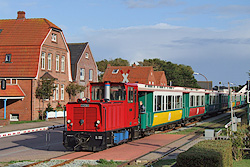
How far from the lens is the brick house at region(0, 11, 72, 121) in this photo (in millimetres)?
37281

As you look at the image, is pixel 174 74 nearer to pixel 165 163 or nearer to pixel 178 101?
pixel 178 101

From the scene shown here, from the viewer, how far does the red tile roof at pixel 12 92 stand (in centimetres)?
3552

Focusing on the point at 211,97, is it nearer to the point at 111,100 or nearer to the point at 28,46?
the point at 28,46

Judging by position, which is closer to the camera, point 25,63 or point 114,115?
point 114,115

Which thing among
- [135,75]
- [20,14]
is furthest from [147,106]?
[135,75]

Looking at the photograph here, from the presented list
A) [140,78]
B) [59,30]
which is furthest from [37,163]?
[140,78]

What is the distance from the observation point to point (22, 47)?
38.2 metres

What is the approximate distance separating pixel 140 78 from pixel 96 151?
63039mm

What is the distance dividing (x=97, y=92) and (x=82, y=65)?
30.8 meters

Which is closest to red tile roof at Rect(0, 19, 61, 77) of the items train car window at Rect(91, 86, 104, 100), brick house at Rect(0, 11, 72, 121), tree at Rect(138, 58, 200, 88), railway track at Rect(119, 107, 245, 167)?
brick house at Rect(0, 11, 72, 121)

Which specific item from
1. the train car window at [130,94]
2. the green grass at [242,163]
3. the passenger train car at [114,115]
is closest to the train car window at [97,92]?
the passenger train car at [114,115]

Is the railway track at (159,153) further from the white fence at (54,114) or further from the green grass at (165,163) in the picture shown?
the white fence at (54,114)

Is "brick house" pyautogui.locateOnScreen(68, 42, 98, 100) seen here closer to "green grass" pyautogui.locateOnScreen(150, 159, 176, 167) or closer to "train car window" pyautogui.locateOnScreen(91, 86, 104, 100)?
"train car window" pyautogui.locateOnScreen(91, 86, 104, 100)

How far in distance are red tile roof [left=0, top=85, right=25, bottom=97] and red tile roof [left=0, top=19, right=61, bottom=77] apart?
1.35 metres
